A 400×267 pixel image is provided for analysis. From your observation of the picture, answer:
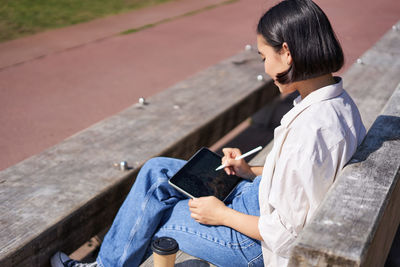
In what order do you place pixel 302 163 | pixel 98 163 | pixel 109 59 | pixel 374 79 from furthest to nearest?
pixel 109 59 → pixel 374 79 → pixel 98 163 → pixel 302 163

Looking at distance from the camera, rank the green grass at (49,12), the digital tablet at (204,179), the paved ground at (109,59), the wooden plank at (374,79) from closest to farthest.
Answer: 1. the digital tablet at (204,179)
2. the wooden plank at (374,79)
3. the paved ground at (109,59)
4. the green grass at (49,12)

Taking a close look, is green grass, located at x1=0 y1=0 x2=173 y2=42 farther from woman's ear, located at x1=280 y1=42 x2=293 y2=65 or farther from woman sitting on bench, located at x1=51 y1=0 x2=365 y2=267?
woman's ear, located at x1=280 y1=42 x2=293 y2=65

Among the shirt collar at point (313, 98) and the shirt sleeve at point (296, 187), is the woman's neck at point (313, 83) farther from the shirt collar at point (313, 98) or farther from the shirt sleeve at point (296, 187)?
the shirt sleeve at point (296, 187)

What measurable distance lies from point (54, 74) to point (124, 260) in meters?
4.77

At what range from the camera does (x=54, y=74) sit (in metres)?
6.54

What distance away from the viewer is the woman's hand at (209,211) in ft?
6.88

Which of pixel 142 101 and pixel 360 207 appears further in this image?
pixel 142 101

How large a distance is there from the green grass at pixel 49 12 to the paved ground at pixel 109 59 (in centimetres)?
36

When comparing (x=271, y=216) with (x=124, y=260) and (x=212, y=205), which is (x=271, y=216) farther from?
(x=124, y=260)

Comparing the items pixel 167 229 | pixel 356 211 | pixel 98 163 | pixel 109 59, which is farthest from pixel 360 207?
pixel 109 59

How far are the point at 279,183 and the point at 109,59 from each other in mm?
5828

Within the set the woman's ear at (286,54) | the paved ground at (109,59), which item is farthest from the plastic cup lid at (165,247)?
the paved ground at (109,59)

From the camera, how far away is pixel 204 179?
247 centimetres

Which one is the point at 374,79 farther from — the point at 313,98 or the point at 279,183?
the point at 279,183
